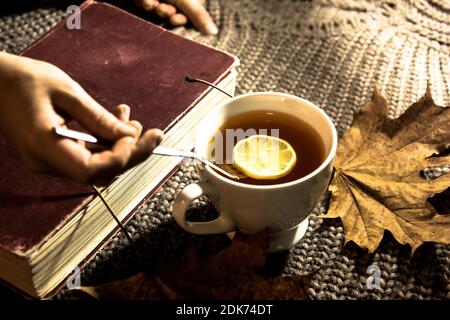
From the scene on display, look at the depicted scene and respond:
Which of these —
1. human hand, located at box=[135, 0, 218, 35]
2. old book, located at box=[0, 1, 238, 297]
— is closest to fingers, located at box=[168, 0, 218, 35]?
human hand, located at box=[135, 0, 218, 35]

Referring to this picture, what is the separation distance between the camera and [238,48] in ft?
2.72

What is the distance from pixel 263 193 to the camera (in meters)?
0.51

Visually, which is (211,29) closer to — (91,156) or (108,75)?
(108,75)

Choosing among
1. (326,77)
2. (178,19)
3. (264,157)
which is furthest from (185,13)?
(264,157)

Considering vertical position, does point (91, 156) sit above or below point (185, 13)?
above

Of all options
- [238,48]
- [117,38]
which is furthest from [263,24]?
[117,38]

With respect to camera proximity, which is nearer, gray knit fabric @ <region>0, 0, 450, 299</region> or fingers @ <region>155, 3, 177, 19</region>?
gray knit fabric @ <region>0, 0, 450, 299</region>

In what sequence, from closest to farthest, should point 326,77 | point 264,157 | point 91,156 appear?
point 91,156 < point 264,157 < point 326,77

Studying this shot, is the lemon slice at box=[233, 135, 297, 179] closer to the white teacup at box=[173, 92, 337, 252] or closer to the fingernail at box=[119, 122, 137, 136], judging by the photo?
the white teacup at box=[173, 92, 337, 252]

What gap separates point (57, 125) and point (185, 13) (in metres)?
0.45

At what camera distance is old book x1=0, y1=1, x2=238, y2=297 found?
0.53m

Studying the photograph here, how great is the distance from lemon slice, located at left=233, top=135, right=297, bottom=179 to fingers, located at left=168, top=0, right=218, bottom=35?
1.07 feet

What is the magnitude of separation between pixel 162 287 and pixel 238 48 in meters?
0.40
